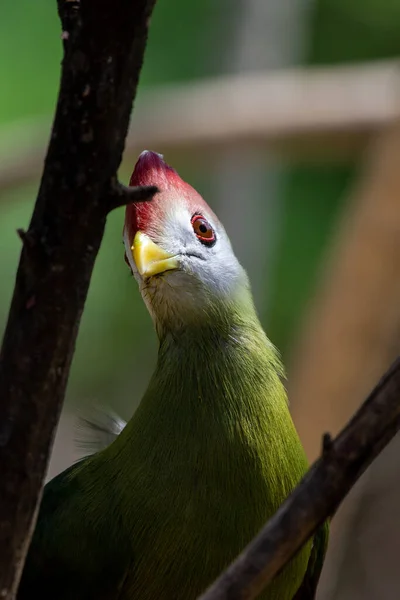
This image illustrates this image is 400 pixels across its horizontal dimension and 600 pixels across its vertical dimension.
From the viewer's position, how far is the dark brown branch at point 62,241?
1056 millimetres

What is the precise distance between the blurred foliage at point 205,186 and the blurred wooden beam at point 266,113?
103cm

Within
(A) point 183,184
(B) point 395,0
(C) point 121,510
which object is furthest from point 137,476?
(B) point 395,0

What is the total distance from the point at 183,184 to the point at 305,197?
11.9 feet

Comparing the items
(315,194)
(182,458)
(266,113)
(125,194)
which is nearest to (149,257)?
(182,458)

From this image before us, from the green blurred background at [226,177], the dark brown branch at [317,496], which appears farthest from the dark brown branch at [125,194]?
the green blurred background at [226,177]

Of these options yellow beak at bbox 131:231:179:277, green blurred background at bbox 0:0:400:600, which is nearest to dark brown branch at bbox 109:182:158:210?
yellow beak at bbox 131:231:179:277

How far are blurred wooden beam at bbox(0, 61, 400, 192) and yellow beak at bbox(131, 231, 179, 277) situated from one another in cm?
209

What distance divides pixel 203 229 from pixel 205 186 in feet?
12.5

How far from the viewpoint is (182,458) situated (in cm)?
159

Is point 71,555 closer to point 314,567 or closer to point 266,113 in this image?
point 314,567

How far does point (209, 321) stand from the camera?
1754 millimetres

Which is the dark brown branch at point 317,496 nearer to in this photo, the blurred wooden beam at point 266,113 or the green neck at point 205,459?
the green neck at point 205,459

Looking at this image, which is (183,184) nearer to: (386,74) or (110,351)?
(386,74)

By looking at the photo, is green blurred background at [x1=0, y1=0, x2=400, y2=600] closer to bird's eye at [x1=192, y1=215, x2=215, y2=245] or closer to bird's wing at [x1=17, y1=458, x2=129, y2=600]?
bird's eye at [x1=192, y1=215, x2=215, y2=245]
